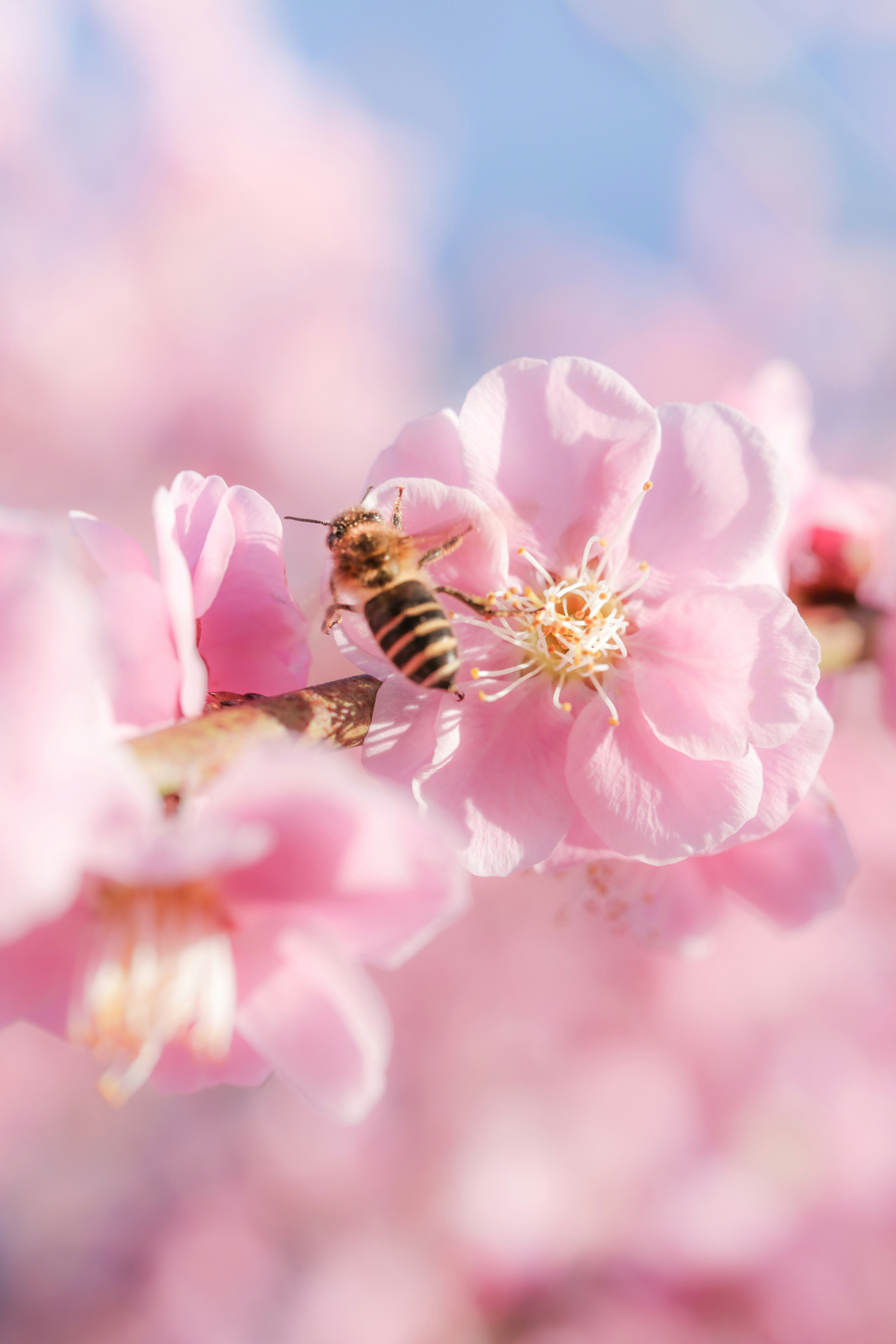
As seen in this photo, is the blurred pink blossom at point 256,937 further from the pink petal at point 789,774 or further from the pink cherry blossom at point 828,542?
the pink cherry blossom at point 828,542

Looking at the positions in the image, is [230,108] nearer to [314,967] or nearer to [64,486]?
[64,486]

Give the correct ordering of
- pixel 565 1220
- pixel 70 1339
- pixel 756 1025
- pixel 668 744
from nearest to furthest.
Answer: pixel 668 744 < pixel 565 1220 < pixel 70 1339 < pixel 756 1025

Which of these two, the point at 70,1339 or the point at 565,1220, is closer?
the point at 565,1220

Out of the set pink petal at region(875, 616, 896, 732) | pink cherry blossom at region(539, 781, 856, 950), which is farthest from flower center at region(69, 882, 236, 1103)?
pink petal at region(875, 616, 896, 732)

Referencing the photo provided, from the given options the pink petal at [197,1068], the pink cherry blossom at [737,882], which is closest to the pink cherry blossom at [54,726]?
the pink petal at [197,1068]

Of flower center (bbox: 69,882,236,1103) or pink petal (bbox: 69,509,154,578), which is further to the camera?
pink petal (bbox: 69,509,154,578)

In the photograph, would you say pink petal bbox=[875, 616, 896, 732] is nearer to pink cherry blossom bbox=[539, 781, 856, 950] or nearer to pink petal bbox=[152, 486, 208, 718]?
pink cherry blossom bbox=[539, 781, 856, 950]

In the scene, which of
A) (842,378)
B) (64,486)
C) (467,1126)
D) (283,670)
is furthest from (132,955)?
(842,378)
